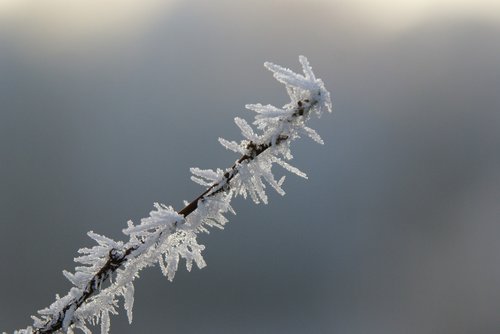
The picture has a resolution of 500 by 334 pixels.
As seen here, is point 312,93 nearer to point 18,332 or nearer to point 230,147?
point 230,147

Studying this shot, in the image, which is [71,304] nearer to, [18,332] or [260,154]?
[18,332]

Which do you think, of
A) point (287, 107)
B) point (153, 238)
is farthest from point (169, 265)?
point (287, 107)

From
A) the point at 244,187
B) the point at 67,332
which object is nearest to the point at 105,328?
the point at 67,332

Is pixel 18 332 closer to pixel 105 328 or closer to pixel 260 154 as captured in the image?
pixel 105 328

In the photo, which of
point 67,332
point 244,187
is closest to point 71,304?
point 67,332
